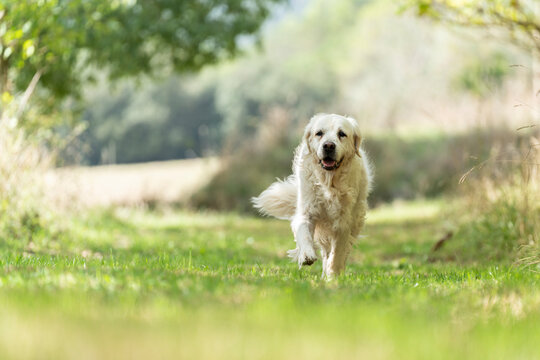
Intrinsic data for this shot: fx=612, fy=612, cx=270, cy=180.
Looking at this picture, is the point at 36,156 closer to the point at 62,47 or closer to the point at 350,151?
the point at 62,47

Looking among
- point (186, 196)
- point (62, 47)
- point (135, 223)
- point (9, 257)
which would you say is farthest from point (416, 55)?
point (9, 257)

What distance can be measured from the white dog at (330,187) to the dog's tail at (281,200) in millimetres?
543

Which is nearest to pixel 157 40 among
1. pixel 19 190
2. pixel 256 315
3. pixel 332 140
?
pixel 19 190

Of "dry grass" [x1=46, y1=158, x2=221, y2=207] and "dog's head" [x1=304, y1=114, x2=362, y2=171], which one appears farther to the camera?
"dry grass" [x1=46, y1=158, x2=221, y2=207]

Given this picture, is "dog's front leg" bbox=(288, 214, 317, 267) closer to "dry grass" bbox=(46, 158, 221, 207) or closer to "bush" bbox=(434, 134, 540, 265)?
"bush" bbox=(434, 134, 540, 265)

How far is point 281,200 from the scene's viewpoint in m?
6.22

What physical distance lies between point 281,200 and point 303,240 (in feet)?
4.09

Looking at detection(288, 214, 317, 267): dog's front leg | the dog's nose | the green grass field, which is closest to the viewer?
the green grass field

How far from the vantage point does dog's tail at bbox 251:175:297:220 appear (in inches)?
243

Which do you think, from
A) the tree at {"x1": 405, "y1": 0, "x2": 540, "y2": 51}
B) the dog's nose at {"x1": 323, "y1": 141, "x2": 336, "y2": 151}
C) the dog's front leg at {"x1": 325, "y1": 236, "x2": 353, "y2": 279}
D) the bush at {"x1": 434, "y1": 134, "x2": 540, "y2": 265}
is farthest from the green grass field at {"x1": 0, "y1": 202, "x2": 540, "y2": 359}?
the tree at {"x1": 405, "y1": 0, "x2": 540, "y2": 51}

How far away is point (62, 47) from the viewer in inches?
314

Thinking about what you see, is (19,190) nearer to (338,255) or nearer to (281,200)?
(281,200)

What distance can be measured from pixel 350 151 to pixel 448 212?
4.79 meters

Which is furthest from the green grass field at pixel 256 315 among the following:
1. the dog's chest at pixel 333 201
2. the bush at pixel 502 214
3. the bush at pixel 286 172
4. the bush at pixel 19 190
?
the bush at pixel 286 172
